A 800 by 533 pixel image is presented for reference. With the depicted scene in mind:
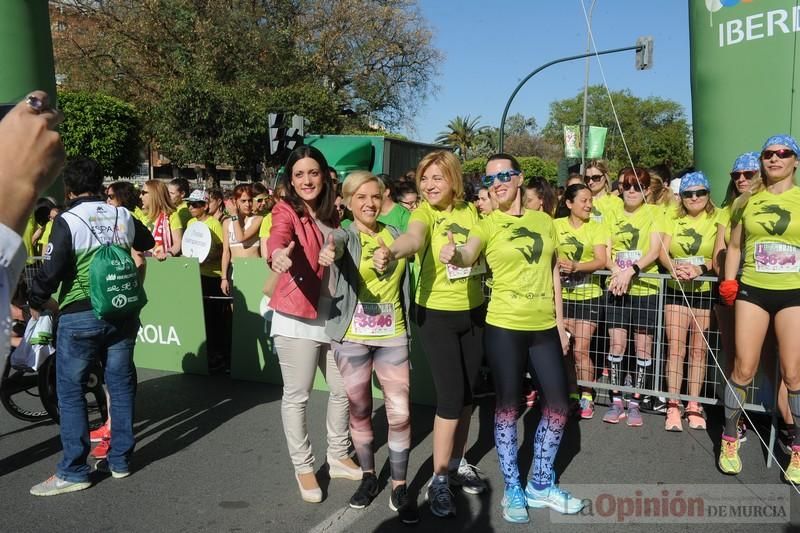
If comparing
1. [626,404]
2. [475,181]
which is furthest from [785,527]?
[475,181]

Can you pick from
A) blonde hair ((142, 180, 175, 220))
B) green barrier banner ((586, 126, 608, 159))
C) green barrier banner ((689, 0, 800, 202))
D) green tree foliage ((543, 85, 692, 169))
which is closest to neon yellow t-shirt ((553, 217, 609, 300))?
green barrier banner ((689, 0, 800, 202))

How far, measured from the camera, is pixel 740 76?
552 cm

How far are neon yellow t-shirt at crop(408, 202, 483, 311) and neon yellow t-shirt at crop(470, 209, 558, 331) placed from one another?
154 mm

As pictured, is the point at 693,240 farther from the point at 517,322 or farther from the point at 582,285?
the point at 517,322

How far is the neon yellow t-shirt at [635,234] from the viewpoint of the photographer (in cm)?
534

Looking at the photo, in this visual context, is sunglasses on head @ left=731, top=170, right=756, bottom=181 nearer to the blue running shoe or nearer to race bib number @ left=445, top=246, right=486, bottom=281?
race bib number @ left=445, top=246, right=486, bottom=281

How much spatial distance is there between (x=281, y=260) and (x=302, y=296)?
50 centimetres

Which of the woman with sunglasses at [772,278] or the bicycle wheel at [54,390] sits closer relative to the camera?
the woman with sunglasses at [772,278]

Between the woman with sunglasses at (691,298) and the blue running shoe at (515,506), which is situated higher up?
the woman with sunglasses at (691,298)

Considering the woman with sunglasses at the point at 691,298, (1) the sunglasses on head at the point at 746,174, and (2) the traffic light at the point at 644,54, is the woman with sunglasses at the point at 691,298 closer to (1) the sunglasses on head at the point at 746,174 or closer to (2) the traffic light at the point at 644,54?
(1) the sunglasses on head at the point at 746,174

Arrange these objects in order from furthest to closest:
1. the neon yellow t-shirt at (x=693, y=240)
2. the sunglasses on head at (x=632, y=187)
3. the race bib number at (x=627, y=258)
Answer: the sunglasses on head at (x=632, y=187) → the race bib number at (x=627, y=258) → the neon yellow t-shirt at (x=693, y=240)

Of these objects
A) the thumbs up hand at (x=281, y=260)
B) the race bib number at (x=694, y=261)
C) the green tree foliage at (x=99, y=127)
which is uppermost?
the green tree foliage at (x=99, y=127)

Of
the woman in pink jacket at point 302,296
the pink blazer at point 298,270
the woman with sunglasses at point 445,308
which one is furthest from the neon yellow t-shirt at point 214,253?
the woman with sunglasses at point 445,308

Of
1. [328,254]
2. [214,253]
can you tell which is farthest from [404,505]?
[214,253]
